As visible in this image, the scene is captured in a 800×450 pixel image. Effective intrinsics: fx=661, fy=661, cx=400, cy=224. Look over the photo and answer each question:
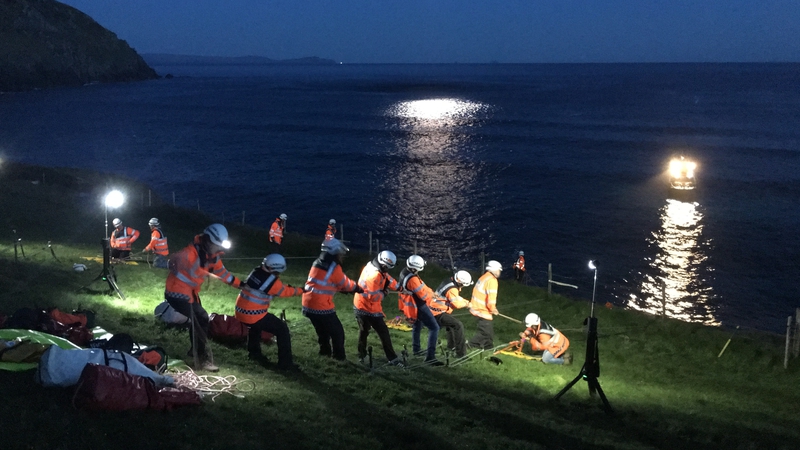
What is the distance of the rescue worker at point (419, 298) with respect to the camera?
1277 cm

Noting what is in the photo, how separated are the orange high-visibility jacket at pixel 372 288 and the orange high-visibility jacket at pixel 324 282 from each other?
0.57m

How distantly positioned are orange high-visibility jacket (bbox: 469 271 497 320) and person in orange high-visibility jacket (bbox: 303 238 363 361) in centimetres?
334

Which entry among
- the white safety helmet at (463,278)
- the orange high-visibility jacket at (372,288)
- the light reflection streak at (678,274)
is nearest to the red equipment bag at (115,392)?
the orange high-visibility jacket at (372,288)

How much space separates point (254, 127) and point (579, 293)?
3568 inches

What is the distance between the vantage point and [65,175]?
47.0 meters

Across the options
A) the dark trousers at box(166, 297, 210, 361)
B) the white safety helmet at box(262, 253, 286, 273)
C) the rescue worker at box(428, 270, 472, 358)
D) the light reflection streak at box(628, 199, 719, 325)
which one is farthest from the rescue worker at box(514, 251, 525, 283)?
the dark trousers at box(166, 297, 210, 361)

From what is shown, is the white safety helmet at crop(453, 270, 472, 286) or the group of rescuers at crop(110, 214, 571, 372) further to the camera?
the white safety helmet at crop(453, 270, 472, 286)

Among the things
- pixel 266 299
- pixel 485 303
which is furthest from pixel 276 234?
pixel 266 299

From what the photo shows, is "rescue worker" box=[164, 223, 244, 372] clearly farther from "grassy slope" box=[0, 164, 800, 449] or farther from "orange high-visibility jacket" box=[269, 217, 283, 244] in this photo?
"orange high-visibility jacket" box=[269, 217, 283, 244]

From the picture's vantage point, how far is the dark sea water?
38031mm

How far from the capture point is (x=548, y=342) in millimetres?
14727

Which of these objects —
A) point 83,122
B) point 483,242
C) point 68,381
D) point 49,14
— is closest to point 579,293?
point 483,242

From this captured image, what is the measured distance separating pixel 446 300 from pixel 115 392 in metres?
7.71

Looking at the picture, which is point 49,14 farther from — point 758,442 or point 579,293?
point 758,442
